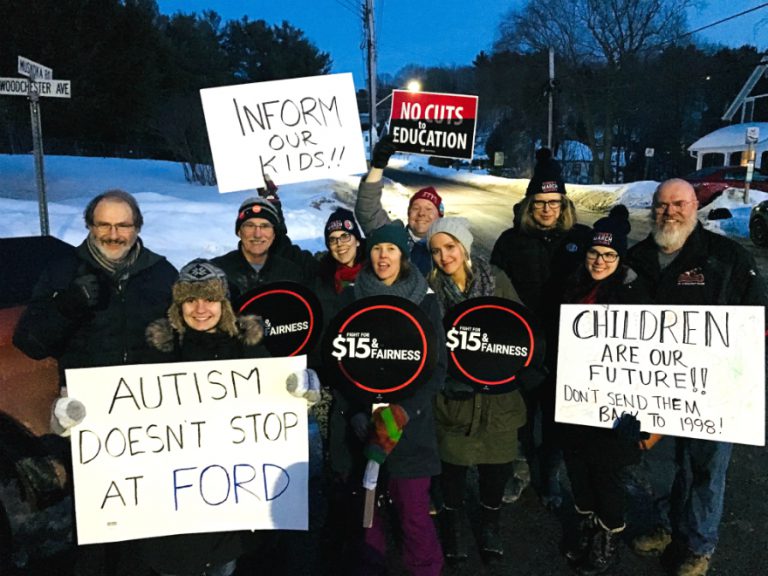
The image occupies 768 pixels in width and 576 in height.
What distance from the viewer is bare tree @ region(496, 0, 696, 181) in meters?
39.0

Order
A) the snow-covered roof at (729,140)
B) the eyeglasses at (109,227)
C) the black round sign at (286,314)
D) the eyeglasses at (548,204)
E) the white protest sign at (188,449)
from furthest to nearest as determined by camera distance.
A: the snow-covered roof at (729,140), the eyeglasses at (548,204), the black round sign at (286,314), the eyeglasses at (109,227), the white protest sign at (188,449)

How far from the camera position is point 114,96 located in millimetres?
22109

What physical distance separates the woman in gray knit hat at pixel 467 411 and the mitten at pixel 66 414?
1.69m

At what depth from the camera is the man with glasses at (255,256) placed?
3.11 metres

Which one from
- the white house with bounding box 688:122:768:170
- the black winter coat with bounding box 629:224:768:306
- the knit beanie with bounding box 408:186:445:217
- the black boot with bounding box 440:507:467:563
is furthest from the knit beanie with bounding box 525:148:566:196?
the white house with bounding box 688:122:768:170

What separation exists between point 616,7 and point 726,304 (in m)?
44.1

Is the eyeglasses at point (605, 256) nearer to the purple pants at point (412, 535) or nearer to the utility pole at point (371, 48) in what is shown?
the purple pants at point (412, 535)

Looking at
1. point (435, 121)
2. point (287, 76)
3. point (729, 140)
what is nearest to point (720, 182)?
point (729, 140)

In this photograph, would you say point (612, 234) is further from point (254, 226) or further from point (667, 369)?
point (254, 226)

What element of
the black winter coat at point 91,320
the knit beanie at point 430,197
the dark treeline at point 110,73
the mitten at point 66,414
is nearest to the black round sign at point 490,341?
the knit beanie at point 430,197

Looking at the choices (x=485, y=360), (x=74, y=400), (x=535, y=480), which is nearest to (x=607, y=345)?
(x=485, y=360)

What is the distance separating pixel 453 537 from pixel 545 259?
170cm

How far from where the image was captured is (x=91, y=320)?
8.14 ft

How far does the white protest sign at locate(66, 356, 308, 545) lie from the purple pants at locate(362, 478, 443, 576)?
0.46 metres
